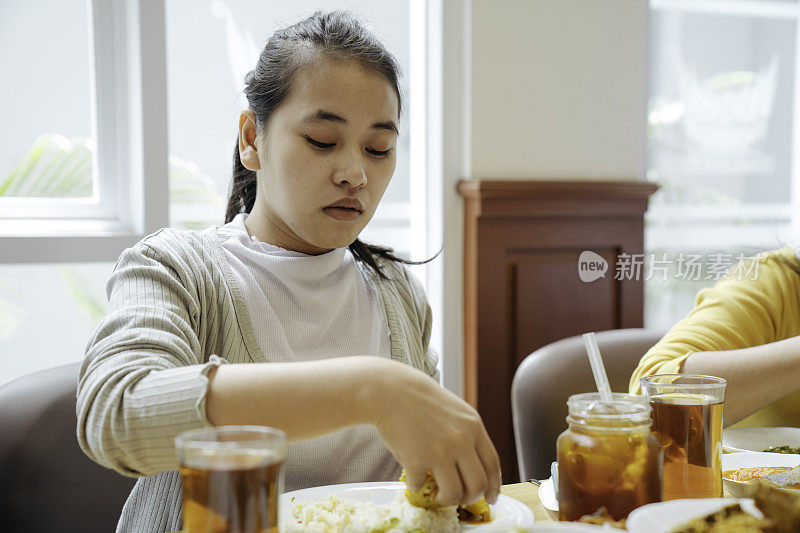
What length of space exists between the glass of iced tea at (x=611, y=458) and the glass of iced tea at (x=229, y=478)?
0.97ft

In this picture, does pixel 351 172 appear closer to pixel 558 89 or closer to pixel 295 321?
pixel 295 321

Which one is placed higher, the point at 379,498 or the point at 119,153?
the point at 119,153

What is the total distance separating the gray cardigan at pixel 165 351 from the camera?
0.77m

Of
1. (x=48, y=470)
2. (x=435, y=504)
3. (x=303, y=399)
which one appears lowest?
(x=48, y=470)

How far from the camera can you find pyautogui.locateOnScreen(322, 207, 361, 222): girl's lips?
4.02 ft

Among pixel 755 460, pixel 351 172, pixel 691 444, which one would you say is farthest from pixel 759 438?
pixel 351 172

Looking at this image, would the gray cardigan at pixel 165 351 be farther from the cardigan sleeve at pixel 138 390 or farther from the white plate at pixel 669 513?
the white plate at pixel 669 513

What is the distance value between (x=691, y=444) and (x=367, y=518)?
1.12 ft

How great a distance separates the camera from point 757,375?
1.23m

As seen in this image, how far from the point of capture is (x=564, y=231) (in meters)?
2.72

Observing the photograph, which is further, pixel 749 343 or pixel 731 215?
pixel 731 215

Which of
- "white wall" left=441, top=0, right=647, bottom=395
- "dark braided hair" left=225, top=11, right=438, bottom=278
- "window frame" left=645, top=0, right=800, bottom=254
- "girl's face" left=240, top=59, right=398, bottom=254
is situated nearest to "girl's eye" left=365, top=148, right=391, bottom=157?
"girl's face" left=240, top=59, right=398, bottom=254

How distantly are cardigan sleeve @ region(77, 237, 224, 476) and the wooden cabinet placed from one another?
169 centimetres

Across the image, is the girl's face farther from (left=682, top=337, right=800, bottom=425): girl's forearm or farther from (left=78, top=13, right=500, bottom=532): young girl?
(left=682, top=337, right=800, bottom=425): girl's forearm
